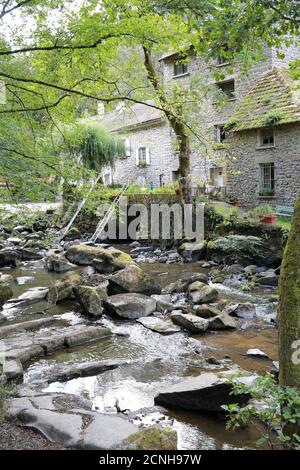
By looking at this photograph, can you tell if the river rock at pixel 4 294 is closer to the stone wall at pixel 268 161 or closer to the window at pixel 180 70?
the stone wall at pixel 268 161

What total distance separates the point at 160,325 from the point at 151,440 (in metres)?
4.57

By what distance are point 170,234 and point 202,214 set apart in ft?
5.86

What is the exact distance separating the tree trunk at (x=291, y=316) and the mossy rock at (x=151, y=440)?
1.01 m

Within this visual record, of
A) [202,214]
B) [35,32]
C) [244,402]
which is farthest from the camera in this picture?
[202,214]

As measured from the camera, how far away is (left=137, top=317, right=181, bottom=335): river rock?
25.8 feet

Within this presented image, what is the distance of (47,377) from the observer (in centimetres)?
583

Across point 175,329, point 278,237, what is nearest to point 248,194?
point 278,237

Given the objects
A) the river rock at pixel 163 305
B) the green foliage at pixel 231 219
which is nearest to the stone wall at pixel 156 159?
the green foliage at pixel 231 219

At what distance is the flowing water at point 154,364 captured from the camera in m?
4.55

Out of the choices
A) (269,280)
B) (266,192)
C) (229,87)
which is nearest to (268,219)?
(269,280)

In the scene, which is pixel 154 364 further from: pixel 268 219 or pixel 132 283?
pixel 268 219

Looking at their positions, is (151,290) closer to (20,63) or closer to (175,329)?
(175,329)

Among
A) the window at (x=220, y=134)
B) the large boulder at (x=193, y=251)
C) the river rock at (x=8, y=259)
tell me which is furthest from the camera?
the window at (x=220, y=134)

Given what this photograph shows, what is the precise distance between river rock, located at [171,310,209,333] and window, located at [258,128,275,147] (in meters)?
13.8
